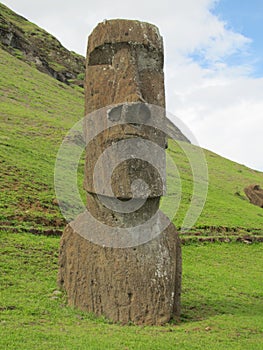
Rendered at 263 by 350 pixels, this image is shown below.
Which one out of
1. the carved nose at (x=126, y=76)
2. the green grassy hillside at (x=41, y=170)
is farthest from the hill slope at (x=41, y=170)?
the carved nose at (x=126, y=76)

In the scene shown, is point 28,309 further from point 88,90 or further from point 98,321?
point 88,90

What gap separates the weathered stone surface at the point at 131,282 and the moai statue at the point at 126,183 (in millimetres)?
15

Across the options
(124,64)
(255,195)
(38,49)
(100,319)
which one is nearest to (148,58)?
(124,64)

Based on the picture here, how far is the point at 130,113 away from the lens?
7551 mm

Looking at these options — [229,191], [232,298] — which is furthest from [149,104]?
[229,191]

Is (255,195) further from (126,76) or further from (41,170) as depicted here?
(126,76)

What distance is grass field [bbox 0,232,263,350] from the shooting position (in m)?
6.48

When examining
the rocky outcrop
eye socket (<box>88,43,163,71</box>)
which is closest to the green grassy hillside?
eye socket (<box>88,43,163,71</box>)

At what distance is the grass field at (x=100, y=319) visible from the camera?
648 centimetres

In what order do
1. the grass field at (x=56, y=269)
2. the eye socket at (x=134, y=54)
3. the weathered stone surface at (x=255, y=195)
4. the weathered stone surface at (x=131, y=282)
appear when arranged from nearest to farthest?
1. the grass field at (x=56, y=269)
2. the weathered stone surface at (x=131, y=282)
3. the eye socket at (x=134, y=54)
4. the weathered stone surface at (x=255, y=195)

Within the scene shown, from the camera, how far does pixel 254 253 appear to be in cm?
1712

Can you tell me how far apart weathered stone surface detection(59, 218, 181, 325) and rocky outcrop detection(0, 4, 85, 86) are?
156ft

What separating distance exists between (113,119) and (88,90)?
80 centimetres

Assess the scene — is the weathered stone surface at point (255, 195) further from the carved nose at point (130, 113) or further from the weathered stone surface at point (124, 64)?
the carved nose at point (130, 113)
